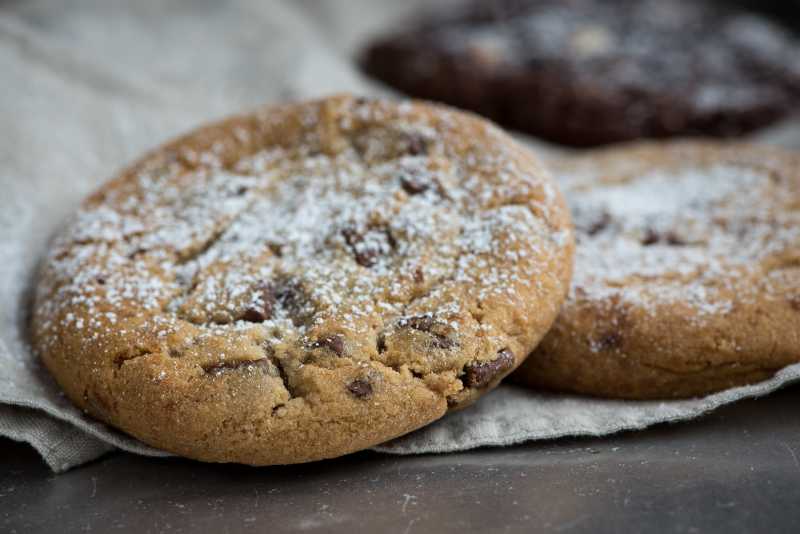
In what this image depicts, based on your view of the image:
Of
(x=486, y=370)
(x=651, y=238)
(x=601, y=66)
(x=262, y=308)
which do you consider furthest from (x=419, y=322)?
(x=601, y=66)

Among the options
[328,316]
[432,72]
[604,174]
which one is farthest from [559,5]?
[328,316]

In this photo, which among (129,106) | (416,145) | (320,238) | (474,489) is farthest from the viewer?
(129,106)

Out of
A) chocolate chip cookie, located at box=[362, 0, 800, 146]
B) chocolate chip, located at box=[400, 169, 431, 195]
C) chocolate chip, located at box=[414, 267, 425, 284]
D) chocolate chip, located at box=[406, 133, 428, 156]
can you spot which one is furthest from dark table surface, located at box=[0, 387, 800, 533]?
chocolate chip cookie, located at box=[362, 0, 800, 146]

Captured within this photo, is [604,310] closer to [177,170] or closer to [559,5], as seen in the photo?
[177,170]

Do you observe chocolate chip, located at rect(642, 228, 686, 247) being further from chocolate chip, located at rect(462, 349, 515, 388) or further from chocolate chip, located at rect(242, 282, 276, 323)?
chocolate chip, located at rect(242, 282, 276, 323)

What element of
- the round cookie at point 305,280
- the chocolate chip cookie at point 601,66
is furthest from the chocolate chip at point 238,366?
the chocolate chip cookie at point 601,66

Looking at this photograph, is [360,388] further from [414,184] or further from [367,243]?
[414,184]
